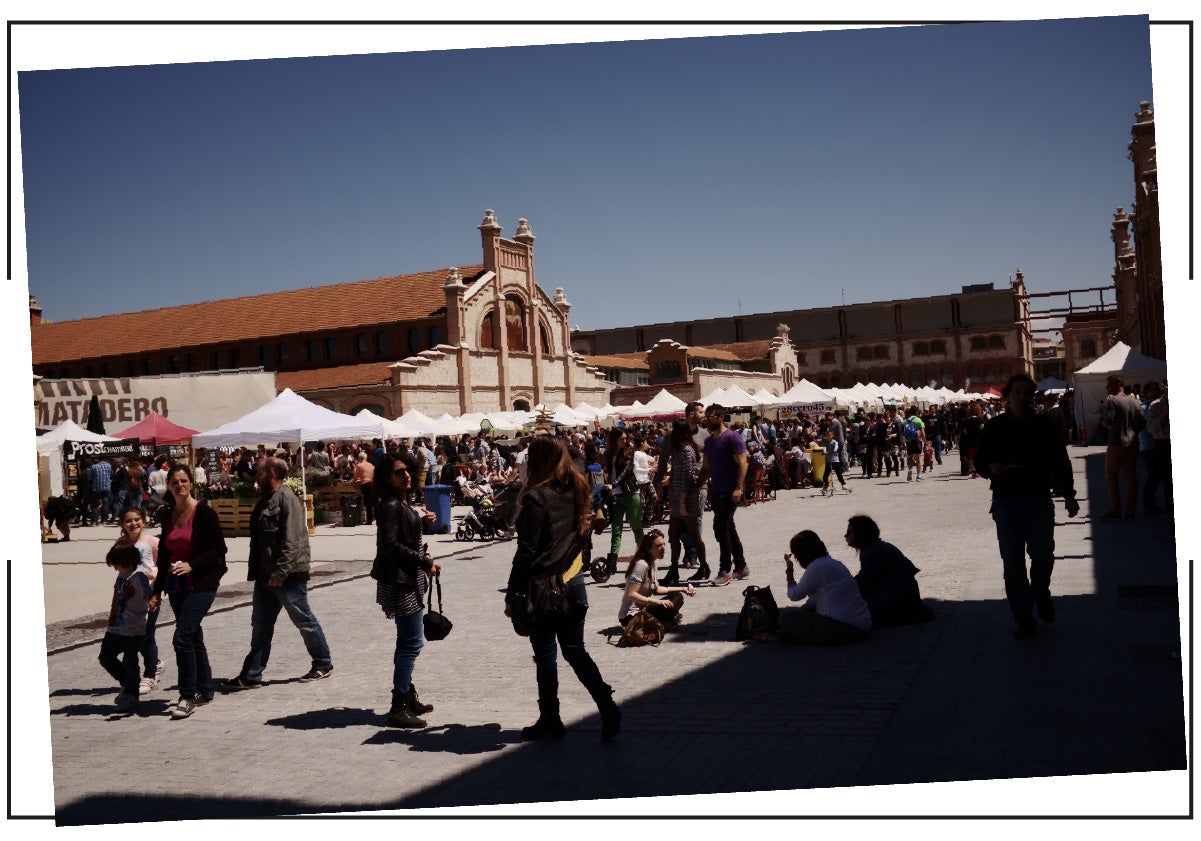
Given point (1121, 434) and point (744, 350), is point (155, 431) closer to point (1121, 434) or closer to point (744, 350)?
point (1121, 434)

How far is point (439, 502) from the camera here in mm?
20266

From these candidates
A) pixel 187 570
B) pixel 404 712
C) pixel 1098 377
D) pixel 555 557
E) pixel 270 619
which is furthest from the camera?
pixel 1098 377

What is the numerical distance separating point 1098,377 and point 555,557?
21807 mm

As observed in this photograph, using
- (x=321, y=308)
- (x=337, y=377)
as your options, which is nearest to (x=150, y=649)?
(x=337, y=377)

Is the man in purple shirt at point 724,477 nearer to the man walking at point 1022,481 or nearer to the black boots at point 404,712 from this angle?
the man walking at point 1022,481

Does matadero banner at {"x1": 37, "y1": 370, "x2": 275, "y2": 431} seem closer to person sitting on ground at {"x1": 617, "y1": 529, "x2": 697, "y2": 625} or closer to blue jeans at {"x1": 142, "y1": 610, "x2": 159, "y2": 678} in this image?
blue jeans at {"x1": 142, "y1": 610, "x2": 159, "y2": 678}

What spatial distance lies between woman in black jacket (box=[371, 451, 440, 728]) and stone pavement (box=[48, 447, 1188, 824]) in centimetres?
39

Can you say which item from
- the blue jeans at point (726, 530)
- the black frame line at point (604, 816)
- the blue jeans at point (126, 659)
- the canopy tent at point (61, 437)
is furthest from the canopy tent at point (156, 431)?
the blue jeans at point (726, 530)

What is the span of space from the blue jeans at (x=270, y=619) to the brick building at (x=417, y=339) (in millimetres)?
34737

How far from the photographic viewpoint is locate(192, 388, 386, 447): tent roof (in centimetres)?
1833

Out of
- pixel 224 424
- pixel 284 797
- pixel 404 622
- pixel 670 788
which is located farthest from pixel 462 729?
pixel 224 424

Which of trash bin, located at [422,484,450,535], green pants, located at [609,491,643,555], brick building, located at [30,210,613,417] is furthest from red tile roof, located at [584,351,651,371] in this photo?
green pants, located at [609,491,643,555]

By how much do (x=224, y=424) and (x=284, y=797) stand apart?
13578 mm

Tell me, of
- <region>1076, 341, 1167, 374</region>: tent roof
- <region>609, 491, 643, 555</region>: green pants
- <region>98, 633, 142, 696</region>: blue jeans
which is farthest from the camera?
<region>1076, 341, 1167, 374</region>: tent roof
